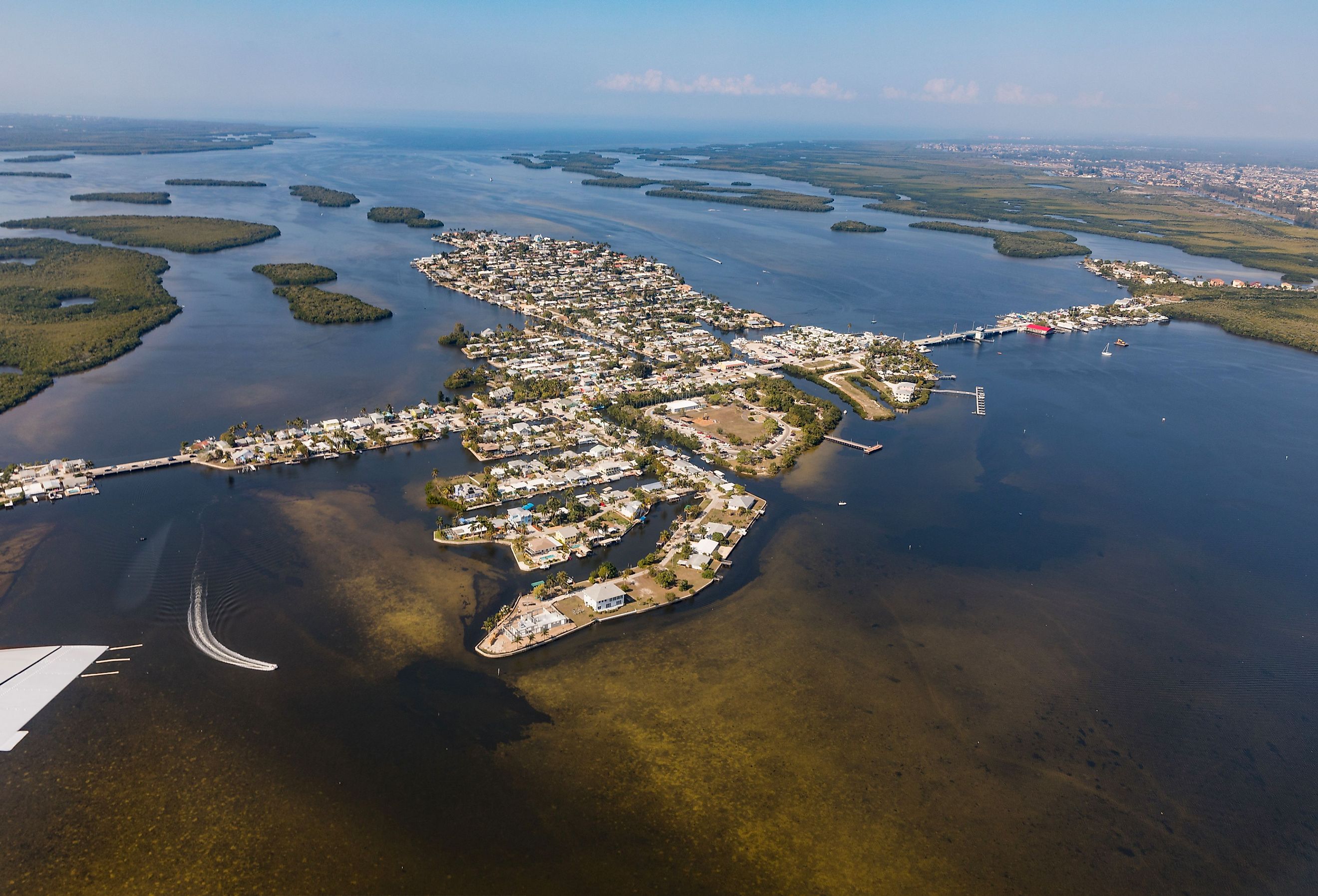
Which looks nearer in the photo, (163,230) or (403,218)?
(163,230)

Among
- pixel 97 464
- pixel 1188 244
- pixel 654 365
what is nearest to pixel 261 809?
pixel 97 464

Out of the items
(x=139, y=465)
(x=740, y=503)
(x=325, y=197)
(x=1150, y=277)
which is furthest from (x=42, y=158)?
(x=1150, y=277)

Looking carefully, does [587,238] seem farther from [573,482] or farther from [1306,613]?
[1306,613]

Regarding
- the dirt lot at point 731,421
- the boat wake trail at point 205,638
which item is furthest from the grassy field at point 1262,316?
the boat wake trail at point 205,638

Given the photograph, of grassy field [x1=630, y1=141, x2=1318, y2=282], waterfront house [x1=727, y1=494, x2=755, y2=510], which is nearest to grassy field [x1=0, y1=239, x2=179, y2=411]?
waterfront house [x1=727, y1=494, x2=755, y2=510]

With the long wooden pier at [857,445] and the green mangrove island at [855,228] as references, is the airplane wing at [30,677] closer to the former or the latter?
the long wooden pier at [857,445]

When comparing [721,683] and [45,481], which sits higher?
[45,481]

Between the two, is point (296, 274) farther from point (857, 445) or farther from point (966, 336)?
point (966, 336)
